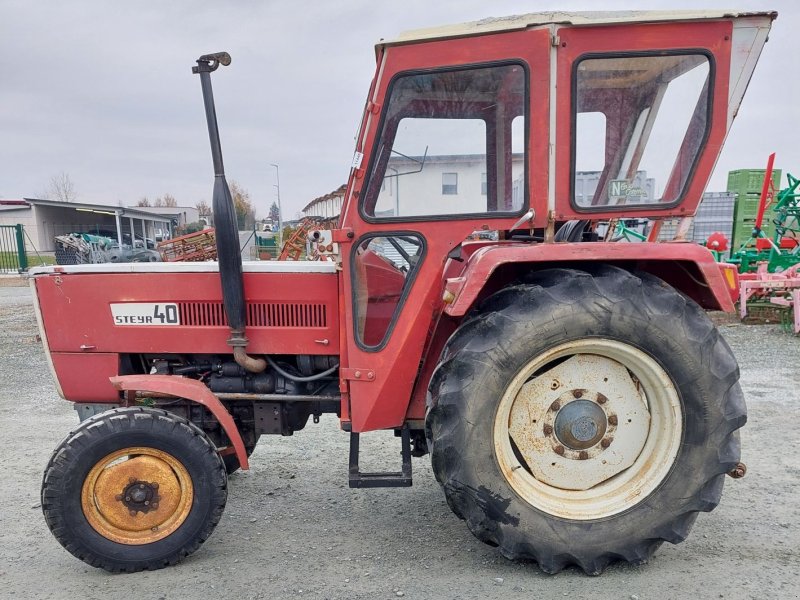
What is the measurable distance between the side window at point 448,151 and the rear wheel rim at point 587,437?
0.83 m

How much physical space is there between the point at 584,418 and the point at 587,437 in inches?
3.5

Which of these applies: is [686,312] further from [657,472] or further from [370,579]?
[370,579]

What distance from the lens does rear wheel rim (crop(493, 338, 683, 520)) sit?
2496 millimetres

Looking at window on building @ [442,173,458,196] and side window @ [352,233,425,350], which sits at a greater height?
window on building @ [442,173,458,196]

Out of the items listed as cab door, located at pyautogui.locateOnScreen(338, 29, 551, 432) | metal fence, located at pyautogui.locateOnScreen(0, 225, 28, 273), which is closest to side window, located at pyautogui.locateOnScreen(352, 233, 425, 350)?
cab door, located at pyautogui.locateOnScreen(338, 29, 551, 432)

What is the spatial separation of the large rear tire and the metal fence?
22551mm

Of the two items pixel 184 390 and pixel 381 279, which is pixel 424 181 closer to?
pixel 381 279

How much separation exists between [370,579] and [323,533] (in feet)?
1.66

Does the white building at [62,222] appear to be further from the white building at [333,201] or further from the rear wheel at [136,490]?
the rear wheel at [136,490]

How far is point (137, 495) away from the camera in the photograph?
8.50 ft

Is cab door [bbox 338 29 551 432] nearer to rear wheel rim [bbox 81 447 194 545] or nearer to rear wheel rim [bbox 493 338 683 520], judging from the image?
rear wheel rim [bbox 493 338 683 520]

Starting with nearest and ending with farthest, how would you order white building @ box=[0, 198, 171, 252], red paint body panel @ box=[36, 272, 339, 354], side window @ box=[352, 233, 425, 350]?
side window @ box=[352, 233, 425, 350] < red paint body panel @ box=[36, 272, 339, 354] < white building @ box=[0, 198, 171, 252]

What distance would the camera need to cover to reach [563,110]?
241 centimetres

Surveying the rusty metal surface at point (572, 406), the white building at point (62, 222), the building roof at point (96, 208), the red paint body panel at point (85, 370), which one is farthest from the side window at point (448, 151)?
the white building at point (62, 222)
